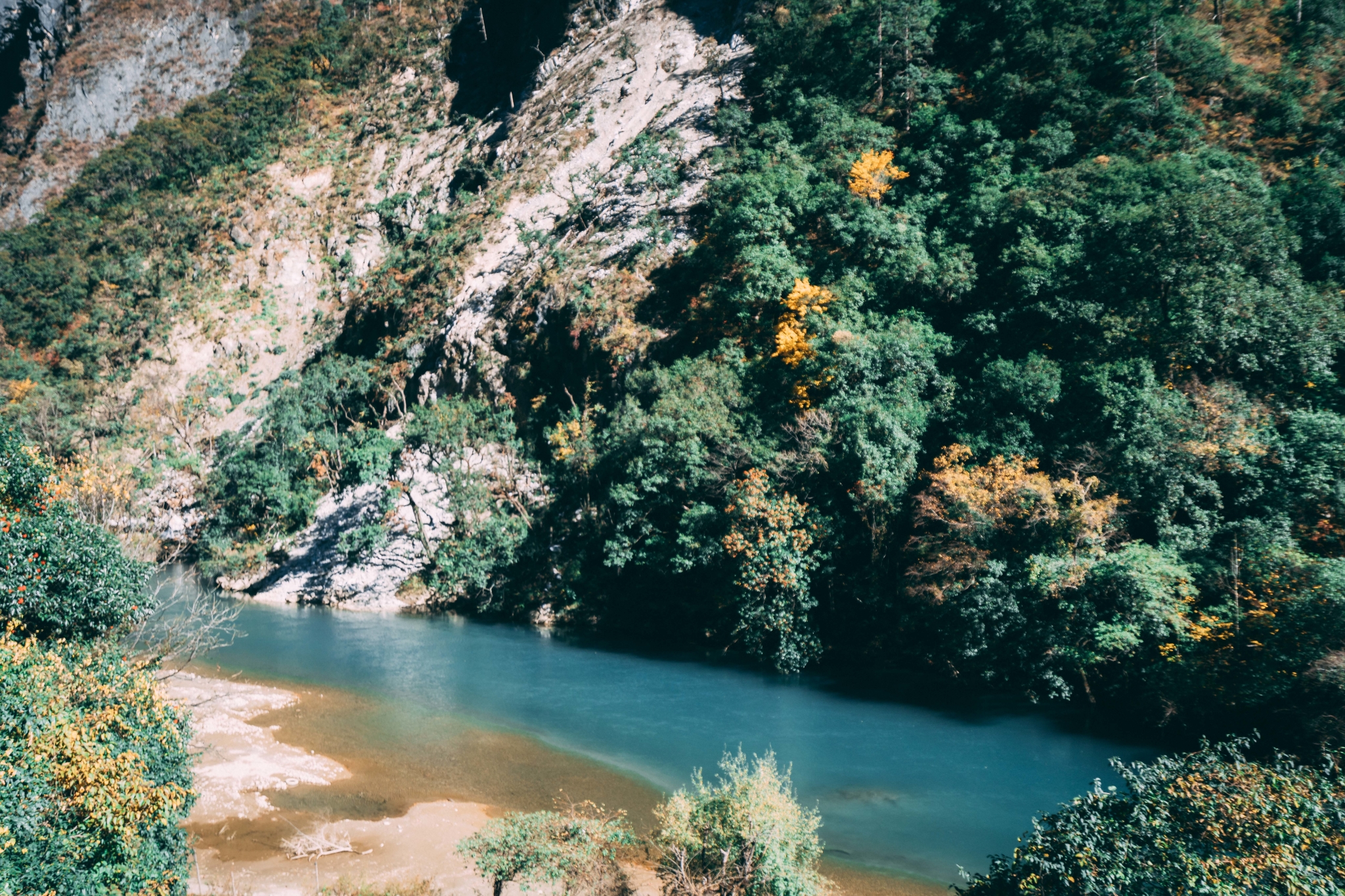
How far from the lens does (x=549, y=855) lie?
1438 cm

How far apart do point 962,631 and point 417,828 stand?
18439mm

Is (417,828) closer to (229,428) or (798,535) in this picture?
(798,535)

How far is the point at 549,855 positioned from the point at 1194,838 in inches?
423

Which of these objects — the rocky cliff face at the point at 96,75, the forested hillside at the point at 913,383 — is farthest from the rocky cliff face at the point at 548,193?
the rocky cliff face at the point at 96,75

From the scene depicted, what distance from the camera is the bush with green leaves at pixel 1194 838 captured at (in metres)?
9.27

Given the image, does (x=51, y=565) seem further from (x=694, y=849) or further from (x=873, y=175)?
(x=873, y=175)

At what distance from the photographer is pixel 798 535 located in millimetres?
29922

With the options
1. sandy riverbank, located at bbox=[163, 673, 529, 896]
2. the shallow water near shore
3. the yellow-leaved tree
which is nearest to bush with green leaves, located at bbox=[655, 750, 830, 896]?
the shallow water near shore

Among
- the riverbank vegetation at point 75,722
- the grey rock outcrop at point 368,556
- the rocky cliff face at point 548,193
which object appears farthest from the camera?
the rocky cliff face at point 548,193

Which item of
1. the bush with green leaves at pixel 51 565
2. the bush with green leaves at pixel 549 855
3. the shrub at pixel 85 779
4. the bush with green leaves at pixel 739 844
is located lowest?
the bush with green leaves at pixel 549 855

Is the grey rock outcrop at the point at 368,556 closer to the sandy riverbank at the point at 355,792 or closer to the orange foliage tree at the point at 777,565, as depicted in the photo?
the sandy riverbank at the point at 355,792

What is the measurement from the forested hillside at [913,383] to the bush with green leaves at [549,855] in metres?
15.7

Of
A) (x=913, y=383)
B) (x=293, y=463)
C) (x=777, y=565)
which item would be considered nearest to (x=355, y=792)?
(x=777, y=565)

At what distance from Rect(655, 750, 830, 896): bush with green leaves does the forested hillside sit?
13.2 meters
